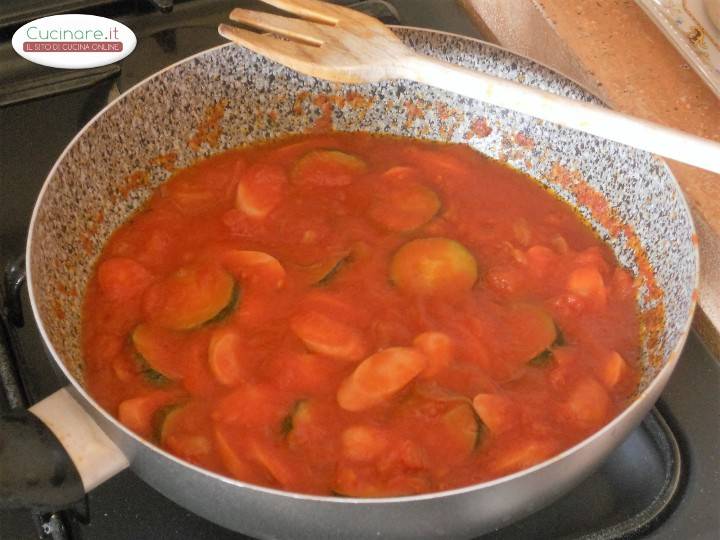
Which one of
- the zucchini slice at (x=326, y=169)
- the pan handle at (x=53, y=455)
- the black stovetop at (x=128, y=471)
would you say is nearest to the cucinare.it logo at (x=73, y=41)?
the black stovetop at (x=128, y=471)

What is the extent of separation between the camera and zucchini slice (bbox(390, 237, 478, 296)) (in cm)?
111

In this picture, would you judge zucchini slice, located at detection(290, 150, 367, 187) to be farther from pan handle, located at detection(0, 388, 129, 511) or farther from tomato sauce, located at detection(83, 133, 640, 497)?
pan handle, located at detection(0, 388, 129, 511)

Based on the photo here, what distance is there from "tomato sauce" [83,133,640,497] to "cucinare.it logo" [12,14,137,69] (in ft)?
0.87

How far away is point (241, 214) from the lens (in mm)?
1215

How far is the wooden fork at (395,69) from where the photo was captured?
35.1 inches

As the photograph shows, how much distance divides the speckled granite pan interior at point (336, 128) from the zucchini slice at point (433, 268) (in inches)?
9.3

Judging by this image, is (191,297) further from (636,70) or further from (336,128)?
(636,70)

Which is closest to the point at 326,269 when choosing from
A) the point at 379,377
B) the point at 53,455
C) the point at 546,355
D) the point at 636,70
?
the point at 379,377

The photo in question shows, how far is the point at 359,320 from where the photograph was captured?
106 centimetres

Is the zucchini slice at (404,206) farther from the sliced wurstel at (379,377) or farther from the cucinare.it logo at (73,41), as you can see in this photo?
the cucinare.it logo at (73,41)

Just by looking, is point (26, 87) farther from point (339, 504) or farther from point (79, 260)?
point (339, 504)

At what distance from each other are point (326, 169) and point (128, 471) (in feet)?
1.74

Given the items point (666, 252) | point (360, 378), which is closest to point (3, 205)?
point (360, 378)

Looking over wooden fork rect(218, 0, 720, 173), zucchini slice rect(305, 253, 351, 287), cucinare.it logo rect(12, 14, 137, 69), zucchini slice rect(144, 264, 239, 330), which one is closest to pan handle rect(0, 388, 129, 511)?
zucchini slice rect(144, 264, 239, 330)
